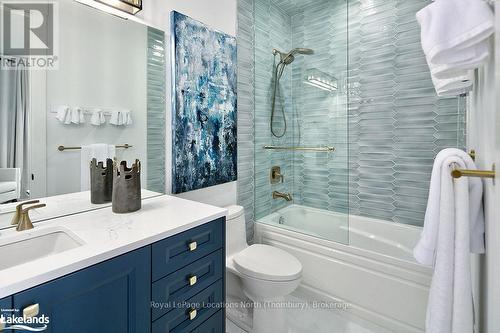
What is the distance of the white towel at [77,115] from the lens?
125 cm

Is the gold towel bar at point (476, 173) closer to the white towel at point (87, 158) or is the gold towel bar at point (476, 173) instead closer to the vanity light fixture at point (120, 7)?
the white towel at point (87, 158)

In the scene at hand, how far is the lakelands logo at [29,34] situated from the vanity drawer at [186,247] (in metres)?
0.98

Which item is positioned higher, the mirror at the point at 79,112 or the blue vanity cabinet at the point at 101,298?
the mirror at the point at 79,112

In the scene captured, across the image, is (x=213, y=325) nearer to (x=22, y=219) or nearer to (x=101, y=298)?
(x=101, y=298)

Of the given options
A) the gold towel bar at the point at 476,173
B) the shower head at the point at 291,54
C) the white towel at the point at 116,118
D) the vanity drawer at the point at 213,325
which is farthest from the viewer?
the shower head at the point at 291,54

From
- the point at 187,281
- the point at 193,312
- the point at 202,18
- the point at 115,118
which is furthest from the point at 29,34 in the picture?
the point at 193,312

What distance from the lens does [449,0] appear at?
690mm

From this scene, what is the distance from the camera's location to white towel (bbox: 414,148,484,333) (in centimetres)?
76

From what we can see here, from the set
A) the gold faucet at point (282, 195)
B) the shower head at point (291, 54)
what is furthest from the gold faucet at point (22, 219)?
the shower head at point (291, 54)

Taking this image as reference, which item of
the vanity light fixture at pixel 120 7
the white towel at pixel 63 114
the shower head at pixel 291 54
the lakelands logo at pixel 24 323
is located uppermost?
the shower head at pixel 291 54

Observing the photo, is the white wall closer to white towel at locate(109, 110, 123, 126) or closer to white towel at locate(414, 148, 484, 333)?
white towel at locate(109, 110, 123, 126)

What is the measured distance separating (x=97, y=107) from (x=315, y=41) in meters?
2.11

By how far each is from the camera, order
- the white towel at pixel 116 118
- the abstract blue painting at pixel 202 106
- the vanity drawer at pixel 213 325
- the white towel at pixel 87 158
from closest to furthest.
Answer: the vanity drawer at pixel 213 325 → the white towel at pixel 87 158 → the white towel at pixel 116 118 → the abstract blue painting at pixel 202 106

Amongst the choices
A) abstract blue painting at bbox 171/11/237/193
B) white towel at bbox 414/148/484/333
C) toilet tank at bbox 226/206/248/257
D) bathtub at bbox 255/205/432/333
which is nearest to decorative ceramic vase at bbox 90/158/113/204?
abstract blue painting at bbox 171/11/237/193
